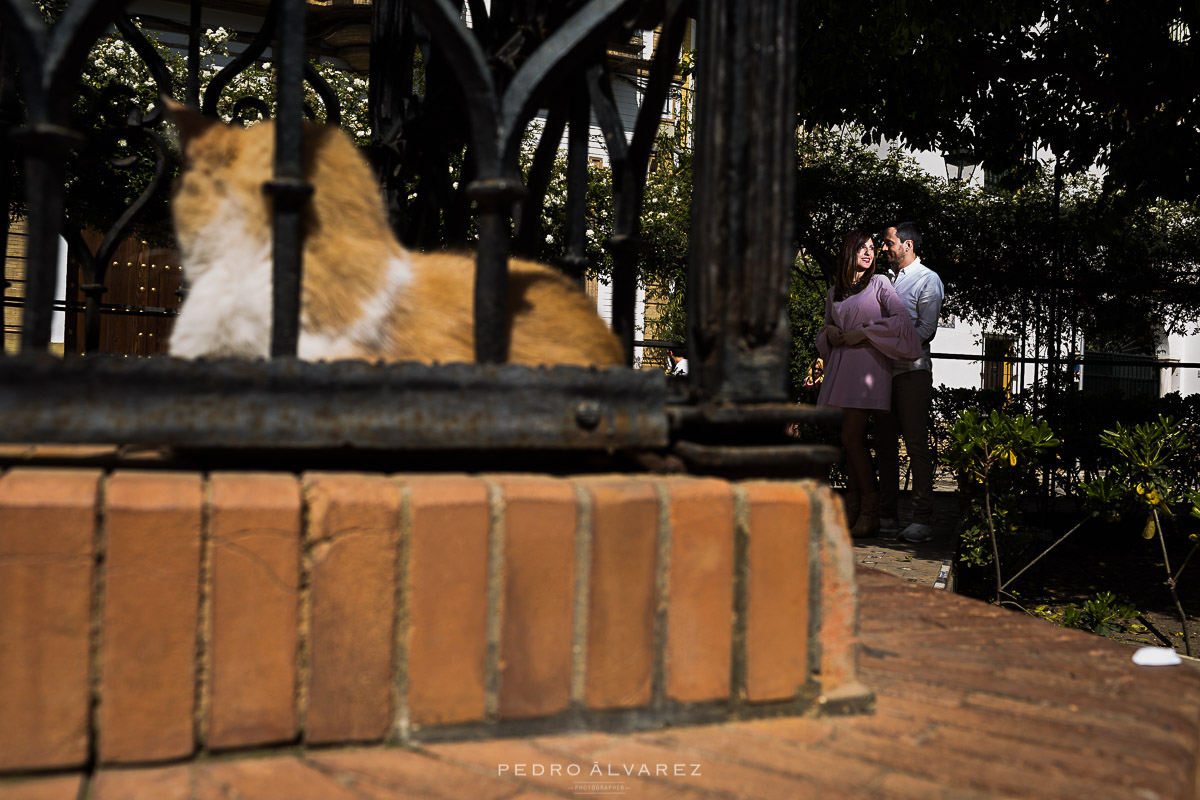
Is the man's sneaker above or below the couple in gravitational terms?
below

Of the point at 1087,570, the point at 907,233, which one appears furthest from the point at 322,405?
the point at 1087,570

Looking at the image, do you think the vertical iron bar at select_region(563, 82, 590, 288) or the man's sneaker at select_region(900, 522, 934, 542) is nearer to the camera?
the vertical iron bar at select_region(563, 82, 590, 288)

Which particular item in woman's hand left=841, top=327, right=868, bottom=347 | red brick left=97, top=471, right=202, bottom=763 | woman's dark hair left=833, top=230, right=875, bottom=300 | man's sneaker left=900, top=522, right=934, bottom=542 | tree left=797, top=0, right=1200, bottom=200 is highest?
tree left=797, top=0, right=1200, bottom=200

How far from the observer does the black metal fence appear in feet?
3.66

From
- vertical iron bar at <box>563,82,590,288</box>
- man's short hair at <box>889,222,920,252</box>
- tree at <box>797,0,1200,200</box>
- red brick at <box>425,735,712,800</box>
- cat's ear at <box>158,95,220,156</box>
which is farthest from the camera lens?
man's short hair at <box>889,222,920,252</box>

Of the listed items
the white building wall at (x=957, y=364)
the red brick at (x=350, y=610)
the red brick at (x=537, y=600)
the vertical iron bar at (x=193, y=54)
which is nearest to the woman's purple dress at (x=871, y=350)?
the vertical iron bar at (x=193, y=54)

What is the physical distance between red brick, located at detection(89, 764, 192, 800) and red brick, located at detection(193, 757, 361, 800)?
0.05 feet

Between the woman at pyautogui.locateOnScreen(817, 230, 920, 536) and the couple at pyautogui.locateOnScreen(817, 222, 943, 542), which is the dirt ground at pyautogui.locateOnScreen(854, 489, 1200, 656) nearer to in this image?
the couple at pyautogui.locateOnScreen(817, 222, 943, 542)

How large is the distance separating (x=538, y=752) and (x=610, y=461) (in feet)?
1.44

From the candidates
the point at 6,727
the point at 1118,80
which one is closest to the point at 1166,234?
the point at 1118,80

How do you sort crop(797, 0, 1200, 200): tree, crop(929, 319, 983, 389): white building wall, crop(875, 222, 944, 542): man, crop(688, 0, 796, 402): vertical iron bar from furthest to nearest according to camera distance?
crop(929, 319, 983, 389): white building wall → crop(875, 222, 944, 542): man → crop(797, 0, 1200, 200): tree → crop(688, 0, 796, 402): vertical iron bar

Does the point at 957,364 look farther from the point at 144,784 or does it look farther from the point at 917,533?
the point at 144,784

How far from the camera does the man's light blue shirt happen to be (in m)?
5.21

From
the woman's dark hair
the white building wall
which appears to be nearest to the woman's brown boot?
the woman's dark hair
